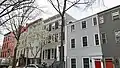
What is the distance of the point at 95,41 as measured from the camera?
19.1 m

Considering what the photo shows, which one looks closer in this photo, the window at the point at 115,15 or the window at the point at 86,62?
the window at the point at 115,15

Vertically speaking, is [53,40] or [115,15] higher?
[115,15]

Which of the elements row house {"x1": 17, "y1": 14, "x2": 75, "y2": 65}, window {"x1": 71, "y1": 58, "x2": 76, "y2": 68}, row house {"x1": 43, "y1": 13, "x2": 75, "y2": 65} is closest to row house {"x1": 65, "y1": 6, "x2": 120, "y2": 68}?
window {"x1": 71, "y1": 58, "x2": 76, "y2": 68}

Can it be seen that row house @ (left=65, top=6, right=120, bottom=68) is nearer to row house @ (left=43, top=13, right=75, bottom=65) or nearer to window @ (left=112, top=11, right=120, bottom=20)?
window @ (left=112, top=11, right=120, bottom=20)

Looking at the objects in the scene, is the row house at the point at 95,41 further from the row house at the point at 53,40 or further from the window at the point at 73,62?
the row house at the point at 53,40

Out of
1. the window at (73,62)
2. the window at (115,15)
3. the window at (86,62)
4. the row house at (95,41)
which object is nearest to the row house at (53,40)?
the row house at (95,41)

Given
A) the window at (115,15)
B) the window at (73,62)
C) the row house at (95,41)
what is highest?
the window at (115,15)

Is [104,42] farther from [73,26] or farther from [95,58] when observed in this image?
[73,26]

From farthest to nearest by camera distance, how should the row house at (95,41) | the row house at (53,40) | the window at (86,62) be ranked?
the row house at (53,40) → the window at (86,62) → the row house at (95,41)

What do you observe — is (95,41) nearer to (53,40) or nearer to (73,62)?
(73,62)

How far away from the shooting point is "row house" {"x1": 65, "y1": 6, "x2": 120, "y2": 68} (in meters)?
17.0

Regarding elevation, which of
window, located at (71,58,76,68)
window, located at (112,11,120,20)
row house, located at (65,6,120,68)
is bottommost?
window, located at (71,58,76,68)

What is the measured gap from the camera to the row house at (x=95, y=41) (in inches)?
671

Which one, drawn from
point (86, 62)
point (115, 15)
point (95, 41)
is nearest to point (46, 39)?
point (86, 62)
